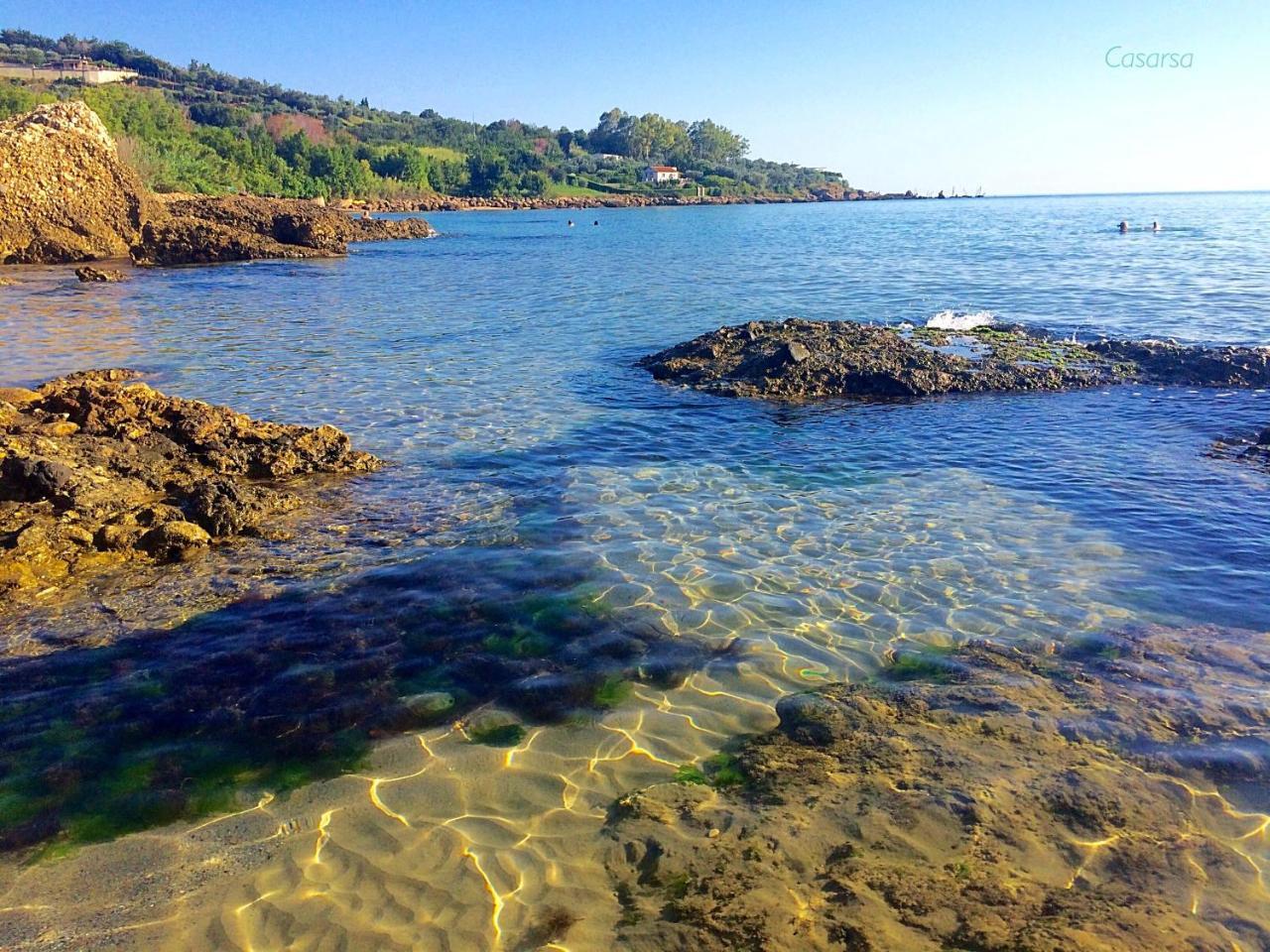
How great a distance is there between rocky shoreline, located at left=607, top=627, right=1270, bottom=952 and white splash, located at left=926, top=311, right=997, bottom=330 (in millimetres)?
14660

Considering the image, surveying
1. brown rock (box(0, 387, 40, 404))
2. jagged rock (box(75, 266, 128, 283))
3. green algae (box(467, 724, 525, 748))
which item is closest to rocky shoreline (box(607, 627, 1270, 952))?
green algae (box(467, 724, 525, 748))

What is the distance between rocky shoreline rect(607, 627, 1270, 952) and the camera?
341 centimetres

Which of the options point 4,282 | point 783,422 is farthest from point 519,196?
point 783,422

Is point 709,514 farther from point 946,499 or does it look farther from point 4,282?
point 4,282

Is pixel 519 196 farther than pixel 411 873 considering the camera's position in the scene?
Yes

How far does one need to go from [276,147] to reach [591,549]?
127612mm

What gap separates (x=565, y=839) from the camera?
4.02 metres

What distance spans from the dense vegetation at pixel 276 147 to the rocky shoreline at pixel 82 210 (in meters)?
16.2

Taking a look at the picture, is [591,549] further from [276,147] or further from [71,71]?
[71,71]

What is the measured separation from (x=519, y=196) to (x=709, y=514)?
151 metres

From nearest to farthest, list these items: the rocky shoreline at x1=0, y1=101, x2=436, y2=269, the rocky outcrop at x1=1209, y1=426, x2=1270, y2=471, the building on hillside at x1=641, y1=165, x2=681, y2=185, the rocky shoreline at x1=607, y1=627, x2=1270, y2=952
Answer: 1. the rocky shoreline at x1=607, y1=627, x2=1270, y2=952
2. the rocky outcrop at x1=1209, y1=426, x2=1270, y2=471
3. the rocky shoreline at x1=0, y1=101, x2=436, y2=269
4. the building on hillside at x1=641, y1=165, x2=681, y2=185

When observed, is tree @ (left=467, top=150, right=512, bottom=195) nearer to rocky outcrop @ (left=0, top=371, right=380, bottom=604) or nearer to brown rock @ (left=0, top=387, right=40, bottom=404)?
brown rock @ (left=0, top=387, right=40, bottom=404)

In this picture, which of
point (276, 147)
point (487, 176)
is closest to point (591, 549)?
point (276, 147)

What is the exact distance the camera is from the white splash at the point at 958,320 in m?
19.0
